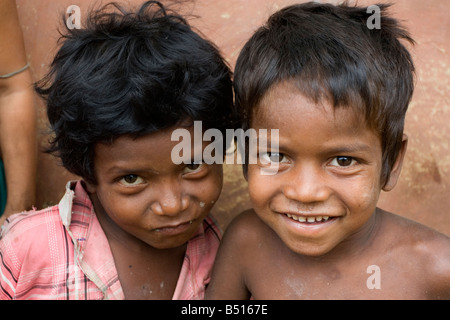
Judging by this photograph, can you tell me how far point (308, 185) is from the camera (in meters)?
1.52

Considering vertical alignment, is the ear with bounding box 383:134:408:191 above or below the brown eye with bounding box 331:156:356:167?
below

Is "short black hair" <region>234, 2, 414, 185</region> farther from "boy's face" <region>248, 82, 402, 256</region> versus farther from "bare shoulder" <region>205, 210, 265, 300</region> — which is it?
"bare shoulder" <region>205, 210, 265, 300</region>

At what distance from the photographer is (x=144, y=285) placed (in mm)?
1924

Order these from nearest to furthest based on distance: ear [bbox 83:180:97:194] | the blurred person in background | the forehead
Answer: the forehead, ear [bbox 83:180:97:194], the blurred person in background

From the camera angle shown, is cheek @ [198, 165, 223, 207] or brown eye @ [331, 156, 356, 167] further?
cheek @ [198, 165, 223, 207]

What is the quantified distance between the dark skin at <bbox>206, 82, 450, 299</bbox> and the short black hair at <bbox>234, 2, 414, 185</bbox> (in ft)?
0.11

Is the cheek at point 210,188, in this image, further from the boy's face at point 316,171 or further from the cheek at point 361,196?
the cheek at point 361,196

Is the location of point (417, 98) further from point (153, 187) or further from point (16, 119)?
point (16, 119)

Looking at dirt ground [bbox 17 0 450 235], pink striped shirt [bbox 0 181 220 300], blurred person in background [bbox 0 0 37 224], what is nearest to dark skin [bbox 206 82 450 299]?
pink striped shirt [bbox 0 181 220 300]

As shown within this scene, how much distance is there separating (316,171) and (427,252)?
1.34 feet

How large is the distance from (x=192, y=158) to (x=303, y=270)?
0.45m

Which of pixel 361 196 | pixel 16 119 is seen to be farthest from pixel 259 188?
pixel 16 119

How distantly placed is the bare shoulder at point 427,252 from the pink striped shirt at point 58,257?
2.17 feet

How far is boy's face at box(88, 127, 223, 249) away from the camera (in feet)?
5.36
